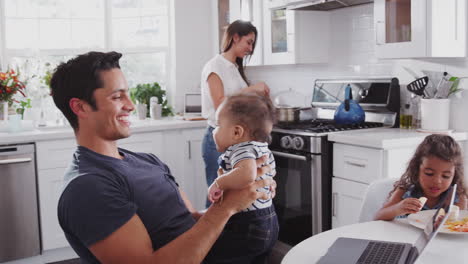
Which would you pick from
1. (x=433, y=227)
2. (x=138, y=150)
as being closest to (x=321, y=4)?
(x=138, y=150)

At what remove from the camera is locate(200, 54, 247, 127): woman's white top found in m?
3.52

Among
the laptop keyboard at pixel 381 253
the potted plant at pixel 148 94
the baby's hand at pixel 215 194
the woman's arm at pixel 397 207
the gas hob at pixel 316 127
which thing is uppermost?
the potted plant at pixel 148 94

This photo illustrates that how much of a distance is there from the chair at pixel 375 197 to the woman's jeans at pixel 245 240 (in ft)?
1.15

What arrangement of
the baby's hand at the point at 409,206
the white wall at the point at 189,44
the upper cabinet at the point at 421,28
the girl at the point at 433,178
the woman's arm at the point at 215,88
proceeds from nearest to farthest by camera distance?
the baby's hand at the point at 409,206, the girl at the point at 433,178, the upper cabinet at the point at 421,28, the woman's arm at the point at 215,88, the white wall at the point at 189,44

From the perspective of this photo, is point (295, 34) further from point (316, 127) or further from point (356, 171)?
point (356, 171)

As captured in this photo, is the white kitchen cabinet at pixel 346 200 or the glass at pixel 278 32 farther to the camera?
the glass at pixel 278 32

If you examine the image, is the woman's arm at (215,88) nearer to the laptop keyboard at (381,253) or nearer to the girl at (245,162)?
the girl at (245,162)

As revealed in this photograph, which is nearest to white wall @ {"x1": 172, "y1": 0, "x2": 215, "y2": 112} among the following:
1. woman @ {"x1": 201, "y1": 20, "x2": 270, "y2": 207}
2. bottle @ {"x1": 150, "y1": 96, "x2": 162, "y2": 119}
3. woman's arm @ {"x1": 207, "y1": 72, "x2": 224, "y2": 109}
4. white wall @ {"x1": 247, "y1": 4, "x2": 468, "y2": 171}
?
bottle @ {"x1": 150, "y1": 96, "x2": 162, "y2": 119}

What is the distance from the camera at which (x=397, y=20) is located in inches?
122

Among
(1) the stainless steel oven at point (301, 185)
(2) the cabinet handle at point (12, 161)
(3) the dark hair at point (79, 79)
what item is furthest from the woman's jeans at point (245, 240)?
(2) the cabinet handle at point (12, 161)

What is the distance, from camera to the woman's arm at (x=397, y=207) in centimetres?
174

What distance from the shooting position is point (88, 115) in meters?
→ 1.63

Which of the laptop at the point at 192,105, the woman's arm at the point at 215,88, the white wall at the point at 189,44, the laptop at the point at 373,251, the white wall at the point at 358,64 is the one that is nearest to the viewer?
the laptop at the point at 373,251

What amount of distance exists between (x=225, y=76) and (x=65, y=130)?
1.33m
